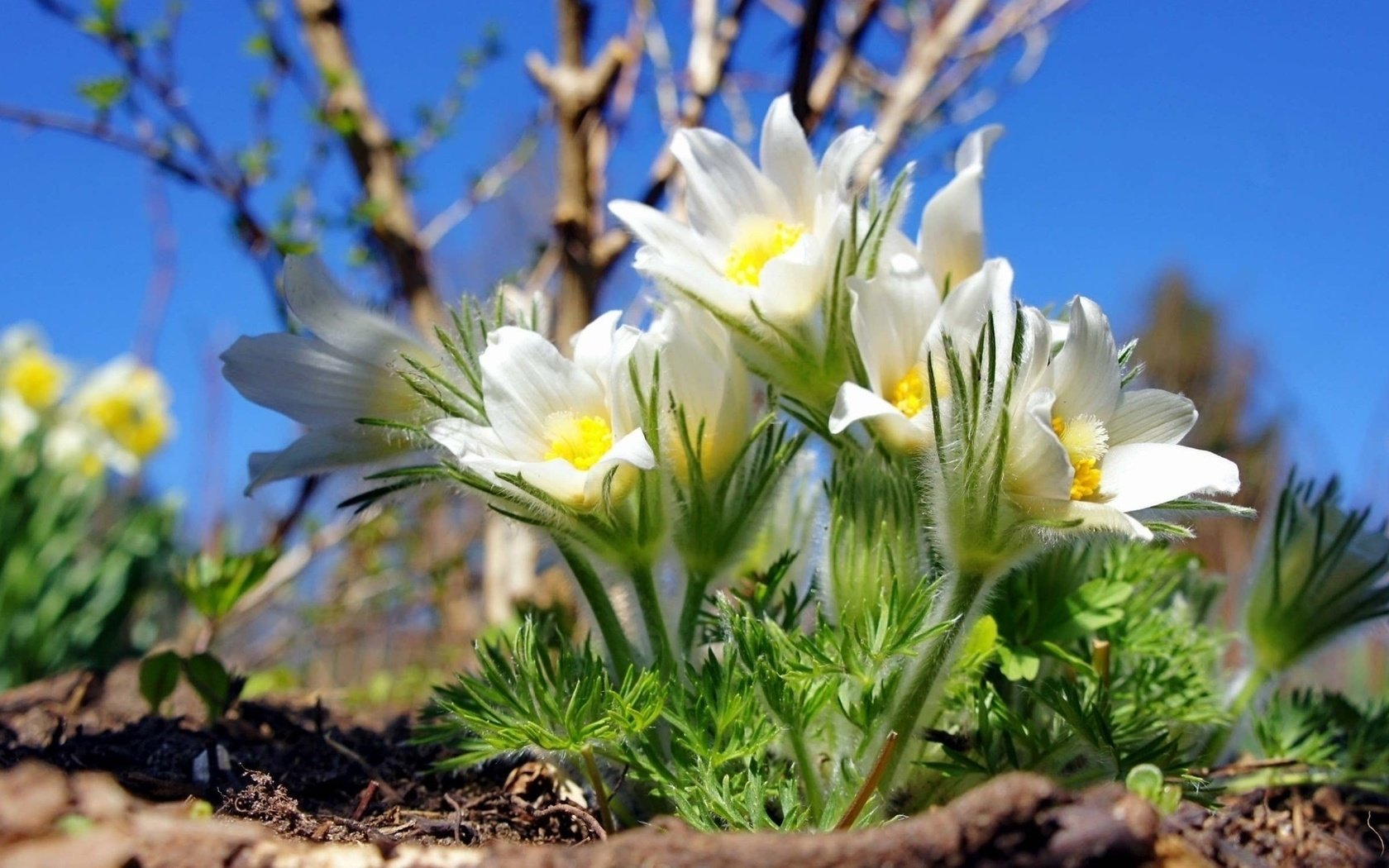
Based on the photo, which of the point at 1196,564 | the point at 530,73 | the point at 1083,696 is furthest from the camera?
the point at 530,73

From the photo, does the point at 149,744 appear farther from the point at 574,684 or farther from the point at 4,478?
the point at 4,478

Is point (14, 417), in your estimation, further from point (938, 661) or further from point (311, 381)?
point (938, 661)

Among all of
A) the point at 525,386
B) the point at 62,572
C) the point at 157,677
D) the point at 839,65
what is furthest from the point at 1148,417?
the point at 62,572

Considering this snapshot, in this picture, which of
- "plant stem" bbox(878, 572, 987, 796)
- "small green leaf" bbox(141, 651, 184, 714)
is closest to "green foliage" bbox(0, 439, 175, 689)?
"small green leaf" bbox(141, 651, 184, 714)

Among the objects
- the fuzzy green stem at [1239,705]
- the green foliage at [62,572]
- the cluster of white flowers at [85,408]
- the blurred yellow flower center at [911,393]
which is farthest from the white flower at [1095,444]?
the cluster of white flowers at [85,408]

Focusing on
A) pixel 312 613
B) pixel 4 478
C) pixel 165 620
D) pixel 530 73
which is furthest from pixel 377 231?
pixel 165 620

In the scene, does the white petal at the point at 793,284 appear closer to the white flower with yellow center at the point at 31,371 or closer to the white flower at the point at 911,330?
the white flower at the point at 911,330

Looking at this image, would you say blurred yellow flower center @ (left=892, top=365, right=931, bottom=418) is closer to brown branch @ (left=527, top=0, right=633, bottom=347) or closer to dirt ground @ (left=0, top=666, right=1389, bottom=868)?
dirt ground @ (left=0, top=666, right=1389, bottom=868)
